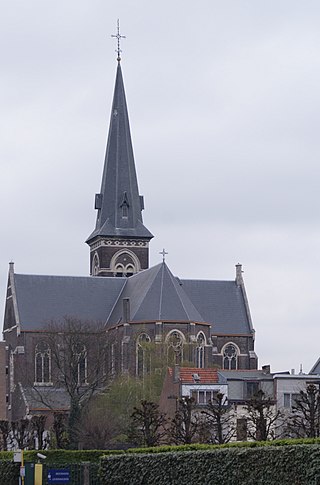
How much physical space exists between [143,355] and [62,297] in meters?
13.5

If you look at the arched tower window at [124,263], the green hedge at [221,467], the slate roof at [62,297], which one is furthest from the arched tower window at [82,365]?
the green hedge at [221,467]

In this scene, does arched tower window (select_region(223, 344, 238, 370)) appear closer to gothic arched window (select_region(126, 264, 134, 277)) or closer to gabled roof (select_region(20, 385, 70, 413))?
gothic arched window (select_region(126, 264, 134, 277))

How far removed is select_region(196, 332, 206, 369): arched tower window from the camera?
10431 centimetres

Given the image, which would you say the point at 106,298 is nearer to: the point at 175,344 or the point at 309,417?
the point at 175,344

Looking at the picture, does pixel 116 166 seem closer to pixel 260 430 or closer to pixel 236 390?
pixel 236 390

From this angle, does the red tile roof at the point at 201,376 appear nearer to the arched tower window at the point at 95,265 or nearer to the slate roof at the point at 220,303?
the slate roof at the point at 220,303

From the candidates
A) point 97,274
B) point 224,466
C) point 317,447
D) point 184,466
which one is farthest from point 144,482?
point 97,274

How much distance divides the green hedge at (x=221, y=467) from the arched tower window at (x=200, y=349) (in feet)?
212

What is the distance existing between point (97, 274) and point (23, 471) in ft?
271

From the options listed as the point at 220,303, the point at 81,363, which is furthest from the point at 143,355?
the point at 220,303

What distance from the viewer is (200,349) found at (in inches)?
4141

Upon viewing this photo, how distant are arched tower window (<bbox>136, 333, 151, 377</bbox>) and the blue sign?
6182 cm

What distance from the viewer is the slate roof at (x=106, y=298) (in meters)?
112

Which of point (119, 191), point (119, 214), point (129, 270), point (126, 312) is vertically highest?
point (119, 191)
